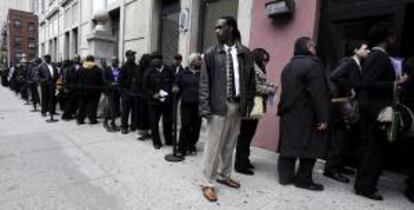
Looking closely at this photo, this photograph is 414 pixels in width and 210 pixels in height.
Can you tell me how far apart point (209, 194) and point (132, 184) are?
0.99m

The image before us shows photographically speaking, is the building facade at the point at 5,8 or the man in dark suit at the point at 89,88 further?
the building facade at the point at 5,8

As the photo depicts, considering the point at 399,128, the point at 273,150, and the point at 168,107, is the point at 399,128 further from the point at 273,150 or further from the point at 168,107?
the point at 168,107

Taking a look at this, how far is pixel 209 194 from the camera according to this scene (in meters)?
3.84

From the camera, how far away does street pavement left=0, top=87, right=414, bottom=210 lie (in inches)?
147

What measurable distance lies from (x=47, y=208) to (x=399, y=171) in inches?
174

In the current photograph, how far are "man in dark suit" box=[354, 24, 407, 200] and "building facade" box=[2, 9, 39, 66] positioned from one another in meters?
56.1

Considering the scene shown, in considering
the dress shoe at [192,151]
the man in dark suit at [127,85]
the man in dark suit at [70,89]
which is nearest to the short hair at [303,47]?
the dress shoe at [192,151]

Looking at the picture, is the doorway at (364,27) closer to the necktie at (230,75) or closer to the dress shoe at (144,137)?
the necktie at (230,75)

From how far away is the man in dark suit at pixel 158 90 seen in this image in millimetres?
6027

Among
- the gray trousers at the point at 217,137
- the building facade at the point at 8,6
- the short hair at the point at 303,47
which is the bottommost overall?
the gray trousers at the point at 217,137

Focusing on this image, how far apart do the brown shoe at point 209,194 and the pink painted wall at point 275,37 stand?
2514 millimetres

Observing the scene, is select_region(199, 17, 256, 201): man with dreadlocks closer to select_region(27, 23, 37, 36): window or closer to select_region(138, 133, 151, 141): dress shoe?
select_region(138, 133, 151, 141): dress shoe

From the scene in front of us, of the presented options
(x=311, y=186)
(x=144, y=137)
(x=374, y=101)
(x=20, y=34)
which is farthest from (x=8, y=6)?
(x=374, y=101)

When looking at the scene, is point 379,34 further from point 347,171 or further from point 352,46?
point 347,171
